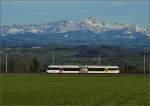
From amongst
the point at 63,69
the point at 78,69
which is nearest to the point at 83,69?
the point at 78,69

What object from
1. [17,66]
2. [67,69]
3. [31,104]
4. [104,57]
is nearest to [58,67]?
[67,69]

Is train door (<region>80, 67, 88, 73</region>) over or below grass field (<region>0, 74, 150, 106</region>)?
below

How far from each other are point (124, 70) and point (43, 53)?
250ft

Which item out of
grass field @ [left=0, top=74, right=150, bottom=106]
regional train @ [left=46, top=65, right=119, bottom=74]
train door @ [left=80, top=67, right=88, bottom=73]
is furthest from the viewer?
regional train @ [left=46, top=65, right=119, bottom=74]

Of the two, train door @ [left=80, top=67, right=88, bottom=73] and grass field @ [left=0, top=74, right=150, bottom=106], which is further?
train door @ [left=80, top=67, right=88, bottom=73]

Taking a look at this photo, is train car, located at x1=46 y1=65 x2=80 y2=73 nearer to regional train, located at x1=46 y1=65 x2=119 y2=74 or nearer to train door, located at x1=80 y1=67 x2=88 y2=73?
regional train, located at x1=46 y1=65 x2=119 y2=74

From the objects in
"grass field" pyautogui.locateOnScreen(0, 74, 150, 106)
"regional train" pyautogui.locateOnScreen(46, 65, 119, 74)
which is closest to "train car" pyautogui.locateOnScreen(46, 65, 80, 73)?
"regional train" pyautogui.locateOnScreen(46, 65, 119, 74)

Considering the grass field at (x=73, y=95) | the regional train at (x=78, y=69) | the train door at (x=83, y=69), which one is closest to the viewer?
the grass field at (x=73, y=95)

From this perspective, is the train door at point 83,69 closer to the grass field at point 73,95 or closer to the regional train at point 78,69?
the regional train at point 78,69

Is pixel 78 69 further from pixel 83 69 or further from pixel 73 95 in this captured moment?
pixel 73 95

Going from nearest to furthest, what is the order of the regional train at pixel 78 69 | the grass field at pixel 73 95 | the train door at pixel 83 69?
the grass field at pixel 73 95 < the train door at pixel 83 69 < the regional train at pixel 78 69

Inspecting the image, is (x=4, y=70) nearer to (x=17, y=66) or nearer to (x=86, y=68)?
(x=17, y=66)

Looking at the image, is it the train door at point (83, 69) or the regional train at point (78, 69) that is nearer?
the train door at point (83, 69)

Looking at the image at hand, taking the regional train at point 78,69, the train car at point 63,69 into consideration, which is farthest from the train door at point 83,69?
the train car at point 63,69
